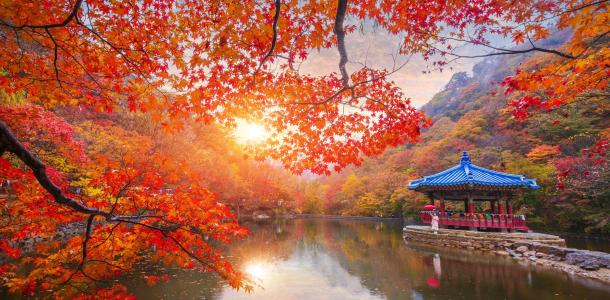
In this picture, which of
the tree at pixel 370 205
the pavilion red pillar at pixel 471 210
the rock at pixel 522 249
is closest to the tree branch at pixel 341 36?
the rock at pixel 522 249

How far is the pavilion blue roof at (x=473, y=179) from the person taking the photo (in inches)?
590

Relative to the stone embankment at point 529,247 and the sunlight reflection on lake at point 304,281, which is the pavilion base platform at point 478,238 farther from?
the sunlight reflection on lake at point 304,281

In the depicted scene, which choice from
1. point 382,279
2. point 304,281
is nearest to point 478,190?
point 382,279

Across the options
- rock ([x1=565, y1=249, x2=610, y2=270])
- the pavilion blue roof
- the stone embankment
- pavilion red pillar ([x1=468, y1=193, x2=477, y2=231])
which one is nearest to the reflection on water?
the stone embankment

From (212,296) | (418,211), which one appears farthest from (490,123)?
(212,296)

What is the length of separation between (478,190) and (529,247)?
3903 millimetres

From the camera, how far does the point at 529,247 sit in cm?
1251

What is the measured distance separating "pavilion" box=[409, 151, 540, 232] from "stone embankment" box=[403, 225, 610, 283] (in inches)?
31.3

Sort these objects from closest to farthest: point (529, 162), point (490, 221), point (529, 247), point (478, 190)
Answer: point (529, 247)
point (490, 221)
point (478, 190)
point (529, 162)

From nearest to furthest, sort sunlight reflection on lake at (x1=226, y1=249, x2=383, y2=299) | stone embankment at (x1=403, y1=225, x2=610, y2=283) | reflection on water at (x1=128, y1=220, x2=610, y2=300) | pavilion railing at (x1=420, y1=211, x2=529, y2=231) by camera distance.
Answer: reflection on water at (x1=128, y1=220, x2=610, y2=300), sunlight reflection on lake at (x1=226, y1=249, x2=383, y2=299), stone embankment at (x1=403, y1=225, x2=610, y2=283), pavilion railing at (x1=420, y1=211, x2=529, y2=231)

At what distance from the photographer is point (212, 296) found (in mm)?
7523

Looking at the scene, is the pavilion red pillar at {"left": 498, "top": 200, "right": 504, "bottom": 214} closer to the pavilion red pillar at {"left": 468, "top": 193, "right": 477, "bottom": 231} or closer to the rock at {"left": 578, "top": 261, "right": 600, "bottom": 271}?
the pavilion red pillar at {"left": 468, "top": 193, "right": 477, "bottom": 231}

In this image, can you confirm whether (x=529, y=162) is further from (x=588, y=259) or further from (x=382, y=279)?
(x=382, y=279)

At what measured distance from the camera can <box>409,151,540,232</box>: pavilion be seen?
15.0m
